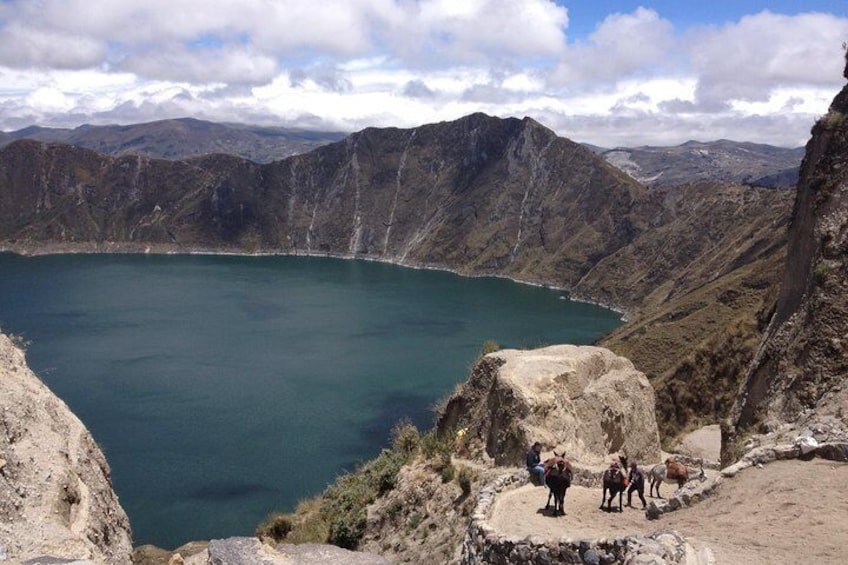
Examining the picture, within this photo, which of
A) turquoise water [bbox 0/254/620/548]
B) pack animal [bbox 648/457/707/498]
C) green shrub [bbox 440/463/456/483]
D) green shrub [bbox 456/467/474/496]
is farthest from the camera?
turquoise water [bbox 0/254/620/548]

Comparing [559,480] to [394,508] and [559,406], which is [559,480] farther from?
[394,508]

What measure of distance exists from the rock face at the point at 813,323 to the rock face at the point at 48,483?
61.4 ft

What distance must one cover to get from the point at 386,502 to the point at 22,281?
177 meters

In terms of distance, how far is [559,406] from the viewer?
25281 mm

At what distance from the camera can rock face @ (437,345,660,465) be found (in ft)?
80.0

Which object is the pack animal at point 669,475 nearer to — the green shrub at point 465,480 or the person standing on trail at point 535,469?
the person standing on trail at point 535,469

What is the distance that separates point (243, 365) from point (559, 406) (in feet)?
268

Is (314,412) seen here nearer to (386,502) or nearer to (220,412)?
(220,412)

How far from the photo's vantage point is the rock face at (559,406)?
24.4 m

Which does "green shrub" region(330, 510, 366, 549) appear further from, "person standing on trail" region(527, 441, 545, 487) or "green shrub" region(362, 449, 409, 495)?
"person standing on trail" region(527, 441, 545, 487)

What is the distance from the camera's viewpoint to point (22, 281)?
17575 centimetres

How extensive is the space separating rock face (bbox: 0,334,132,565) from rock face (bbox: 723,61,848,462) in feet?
61.4

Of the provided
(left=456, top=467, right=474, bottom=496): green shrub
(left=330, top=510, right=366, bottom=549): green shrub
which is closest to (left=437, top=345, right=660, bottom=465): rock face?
(left=456, top=467, right=474, bottom=496): green shrub

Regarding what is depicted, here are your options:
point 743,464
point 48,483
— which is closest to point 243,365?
point 48,483
